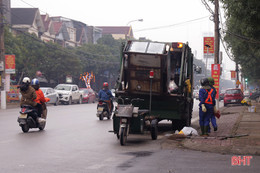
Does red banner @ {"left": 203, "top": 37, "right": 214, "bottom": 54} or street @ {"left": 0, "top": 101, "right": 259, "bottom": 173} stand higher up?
red banner @ {"left": 203, "top": 37, "right": 214, "bottom": 54}

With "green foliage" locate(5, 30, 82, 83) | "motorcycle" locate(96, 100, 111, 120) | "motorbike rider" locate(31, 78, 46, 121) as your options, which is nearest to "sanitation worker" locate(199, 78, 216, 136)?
"motorbike rider" locate(31, 78, 46, 121)

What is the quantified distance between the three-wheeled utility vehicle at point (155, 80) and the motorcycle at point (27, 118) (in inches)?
105

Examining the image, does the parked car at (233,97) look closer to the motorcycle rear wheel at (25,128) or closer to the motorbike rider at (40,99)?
the motorbike rider at (40,99)

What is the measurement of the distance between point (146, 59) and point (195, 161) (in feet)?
17.8

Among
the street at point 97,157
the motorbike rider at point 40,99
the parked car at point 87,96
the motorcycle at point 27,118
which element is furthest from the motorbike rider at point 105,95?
the parked car at point 87,96

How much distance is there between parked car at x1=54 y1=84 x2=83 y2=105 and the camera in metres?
41.5

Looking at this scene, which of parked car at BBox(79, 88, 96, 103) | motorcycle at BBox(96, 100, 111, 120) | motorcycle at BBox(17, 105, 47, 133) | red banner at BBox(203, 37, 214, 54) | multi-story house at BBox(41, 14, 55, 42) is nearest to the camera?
motorcycle at BBox(17, 105, 47, 133)

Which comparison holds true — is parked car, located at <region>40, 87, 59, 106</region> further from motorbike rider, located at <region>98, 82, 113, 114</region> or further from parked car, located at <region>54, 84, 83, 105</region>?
motorbike rider, located at <region>98, 82, 113, 114</region>

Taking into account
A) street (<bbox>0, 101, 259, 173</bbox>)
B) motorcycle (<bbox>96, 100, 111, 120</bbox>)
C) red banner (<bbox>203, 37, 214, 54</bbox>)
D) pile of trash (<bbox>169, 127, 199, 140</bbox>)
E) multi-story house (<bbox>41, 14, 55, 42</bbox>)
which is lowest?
street (<bbox>0, 101, 259, 173</bbox>)

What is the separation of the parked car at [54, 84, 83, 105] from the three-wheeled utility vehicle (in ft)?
86.7

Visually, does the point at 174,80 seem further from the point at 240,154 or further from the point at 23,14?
the point at 23,14

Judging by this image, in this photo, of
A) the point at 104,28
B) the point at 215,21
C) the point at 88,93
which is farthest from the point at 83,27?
the point at 215,21

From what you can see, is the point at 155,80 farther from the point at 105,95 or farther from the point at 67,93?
the point at 67,93

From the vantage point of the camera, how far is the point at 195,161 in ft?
28.9
